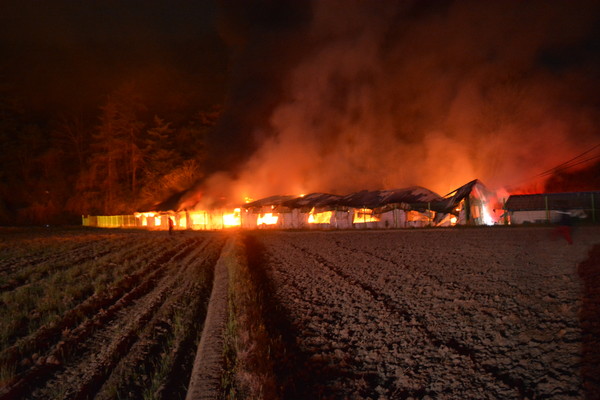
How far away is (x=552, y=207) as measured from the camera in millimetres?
23109

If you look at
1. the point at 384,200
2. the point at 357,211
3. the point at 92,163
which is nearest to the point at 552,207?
the point at 384,200

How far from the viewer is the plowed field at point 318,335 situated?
3096 millimetres

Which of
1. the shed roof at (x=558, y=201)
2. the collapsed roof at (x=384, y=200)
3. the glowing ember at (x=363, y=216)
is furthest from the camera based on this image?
the glowing ember at (x=363, y=216)

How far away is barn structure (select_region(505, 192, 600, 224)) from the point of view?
2286cm

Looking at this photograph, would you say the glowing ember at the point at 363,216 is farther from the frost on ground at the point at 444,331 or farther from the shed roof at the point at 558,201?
the frost on ground at the point at 444,331

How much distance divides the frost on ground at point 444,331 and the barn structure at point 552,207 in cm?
1837

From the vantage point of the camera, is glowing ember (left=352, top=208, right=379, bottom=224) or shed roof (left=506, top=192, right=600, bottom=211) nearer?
shed roof (left=506, top=192, right=600, bottom=211)

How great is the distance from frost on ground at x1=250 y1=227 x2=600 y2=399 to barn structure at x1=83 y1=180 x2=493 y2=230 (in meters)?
16.2

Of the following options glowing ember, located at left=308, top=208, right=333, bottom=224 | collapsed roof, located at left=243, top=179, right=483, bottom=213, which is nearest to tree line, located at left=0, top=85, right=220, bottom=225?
collapsed roof, located at left=243, top=179, right=483, bottom=213

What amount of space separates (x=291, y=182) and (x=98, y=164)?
3377 centimetres

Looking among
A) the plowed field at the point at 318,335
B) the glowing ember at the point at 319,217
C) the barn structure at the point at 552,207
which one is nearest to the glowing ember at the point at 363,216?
the glowing ember at the point at 319,217

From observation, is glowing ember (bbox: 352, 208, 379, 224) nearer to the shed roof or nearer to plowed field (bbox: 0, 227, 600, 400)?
the shed roof

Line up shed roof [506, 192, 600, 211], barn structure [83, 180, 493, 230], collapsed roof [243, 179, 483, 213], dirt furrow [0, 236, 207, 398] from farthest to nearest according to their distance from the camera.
A: 1. barn structure [83, 180, 493, 230]
2. collapsed roof [243, 179, 483, 213]
3. shed roof [506, 192, 600, 211]
4. dirt furrow [0, 236, 207, 398]

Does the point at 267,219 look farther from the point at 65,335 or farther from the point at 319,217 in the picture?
the point at 65,335
